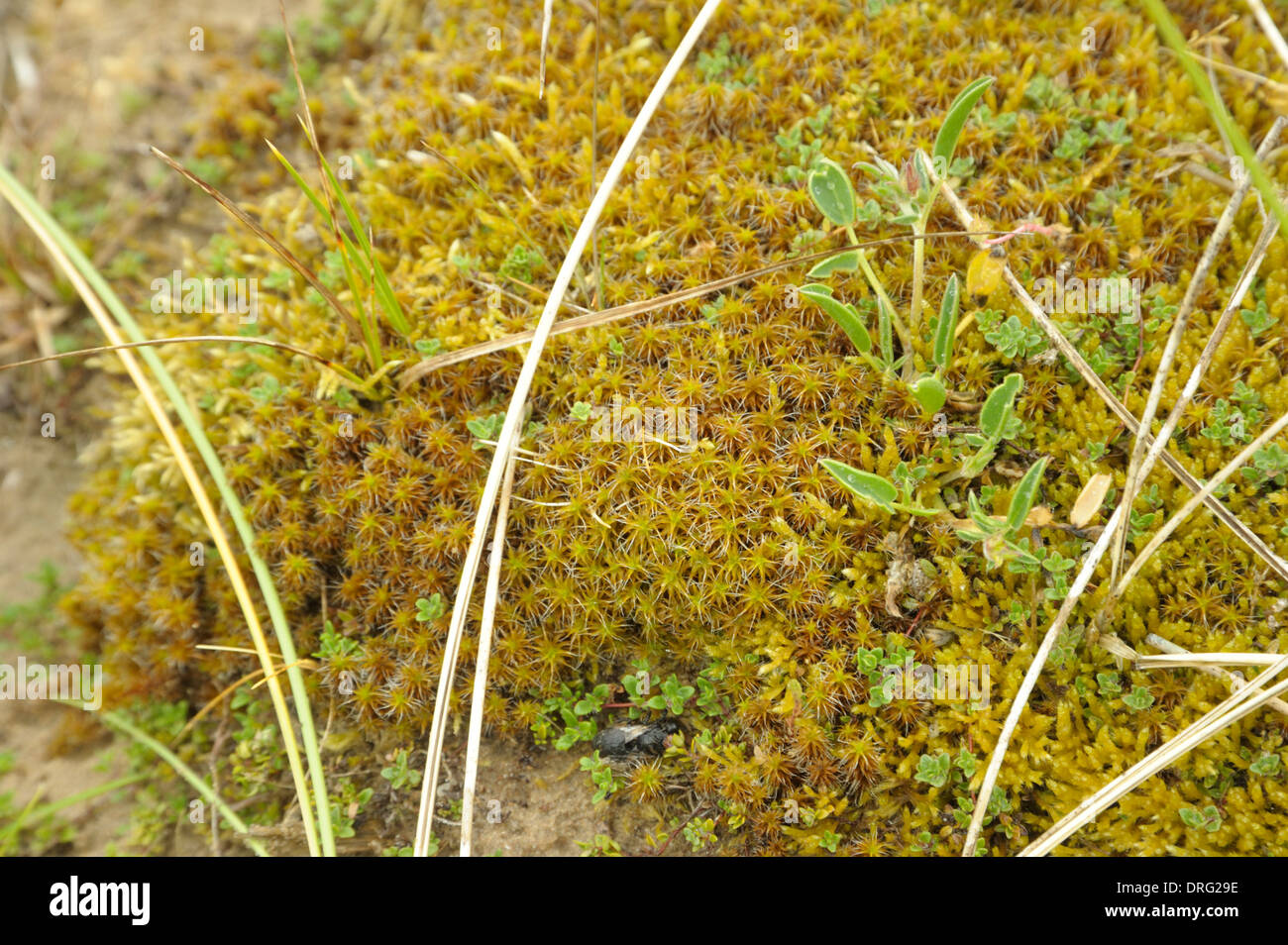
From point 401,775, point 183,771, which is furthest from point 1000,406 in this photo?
point 183,771

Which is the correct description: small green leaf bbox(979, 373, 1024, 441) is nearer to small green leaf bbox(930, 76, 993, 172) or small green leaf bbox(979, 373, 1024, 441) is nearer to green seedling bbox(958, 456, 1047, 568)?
green seedling bbox(958, 456, 1047, 568)

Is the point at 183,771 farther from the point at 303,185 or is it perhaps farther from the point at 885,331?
the point at 885,331

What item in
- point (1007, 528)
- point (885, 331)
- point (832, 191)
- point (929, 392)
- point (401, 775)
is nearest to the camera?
point (1007, 528)

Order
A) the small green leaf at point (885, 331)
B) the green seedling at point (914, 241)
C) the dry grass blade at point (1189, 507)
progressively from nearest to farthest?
the dry grass blade at point (1189, 507)
the green seedling at point (914, 241)
the small green leaf at point (885, 331)

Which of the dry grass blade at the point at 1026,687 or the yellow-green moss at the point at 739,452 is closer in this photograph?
the dry grass blade at the point at 1026,687

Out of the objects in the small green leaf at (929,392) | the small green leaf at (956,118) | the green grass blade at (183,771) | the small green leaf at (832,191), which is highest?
the small green leaf at (956,118)

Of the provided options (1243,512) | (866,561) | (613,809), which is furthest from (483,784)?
(1243,512)

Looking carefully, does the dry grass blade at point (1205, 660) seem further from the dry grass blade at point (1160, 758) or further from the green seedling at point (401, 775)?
the green seedling at point (401, 775)


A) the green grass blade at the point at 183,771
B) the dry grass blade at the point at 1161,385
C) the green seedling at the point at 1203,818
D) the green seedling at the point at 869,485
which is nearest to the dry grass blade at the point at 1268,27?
the dry grass blade at the point at 1161,385

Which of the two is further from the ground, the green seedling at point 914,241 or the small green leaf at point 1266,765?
the green seedling at point 914,241
